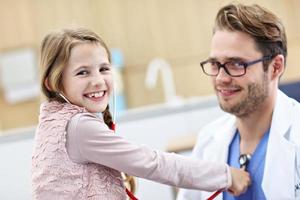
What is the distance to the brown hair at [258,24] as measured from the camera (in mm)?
1383

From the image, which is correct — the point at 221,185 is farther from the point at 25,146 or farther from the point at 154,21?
the point at 154,21

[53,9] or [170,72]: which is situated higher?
[53,9]

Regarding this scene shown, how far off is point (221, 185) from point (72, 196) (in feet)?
1.14

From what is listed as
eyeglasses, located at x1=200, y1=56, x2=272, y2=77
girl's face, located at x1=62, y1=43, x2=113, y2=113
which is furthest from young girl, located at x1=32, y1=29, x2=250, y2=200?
eyeglasses, located at x1=200, y1=56, x2=272, y2=77

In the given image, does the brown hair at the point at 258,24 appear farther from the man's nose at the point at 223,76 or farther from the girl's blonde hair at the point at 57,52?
the girl's blonde hair at the point at 57,52

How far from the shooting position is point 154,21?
5.32 metres

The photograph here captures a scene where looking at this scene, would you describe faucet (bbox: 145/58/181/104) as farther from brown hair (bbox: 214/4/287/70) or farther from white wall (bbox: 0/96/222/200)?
brown hair (bbox: 214/4/287/70)

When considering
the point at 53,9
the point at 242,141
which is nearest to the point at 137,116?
the point at 242,141

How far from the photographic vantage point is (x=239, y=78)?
1408mm

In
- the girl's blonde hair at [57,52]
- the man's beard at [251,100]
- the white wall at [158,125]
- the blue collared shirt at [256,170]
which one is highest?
the girl's blonde hair at [57,52]

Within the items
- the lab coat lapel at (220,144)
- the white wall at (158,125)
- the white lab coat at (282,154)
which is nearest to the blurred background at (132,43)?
the white wall at (158,125)

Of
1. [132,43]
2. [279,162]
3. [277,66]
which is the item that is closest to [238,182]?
[279,162]

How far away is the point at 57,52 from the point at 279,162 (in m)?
0.65

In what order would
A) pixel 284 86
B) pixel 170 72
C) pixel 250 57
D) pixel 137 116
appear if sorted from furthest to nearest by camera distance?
pixel 170 72 < pixel 137 116 < pixel 284 86 < pixel 250 57
